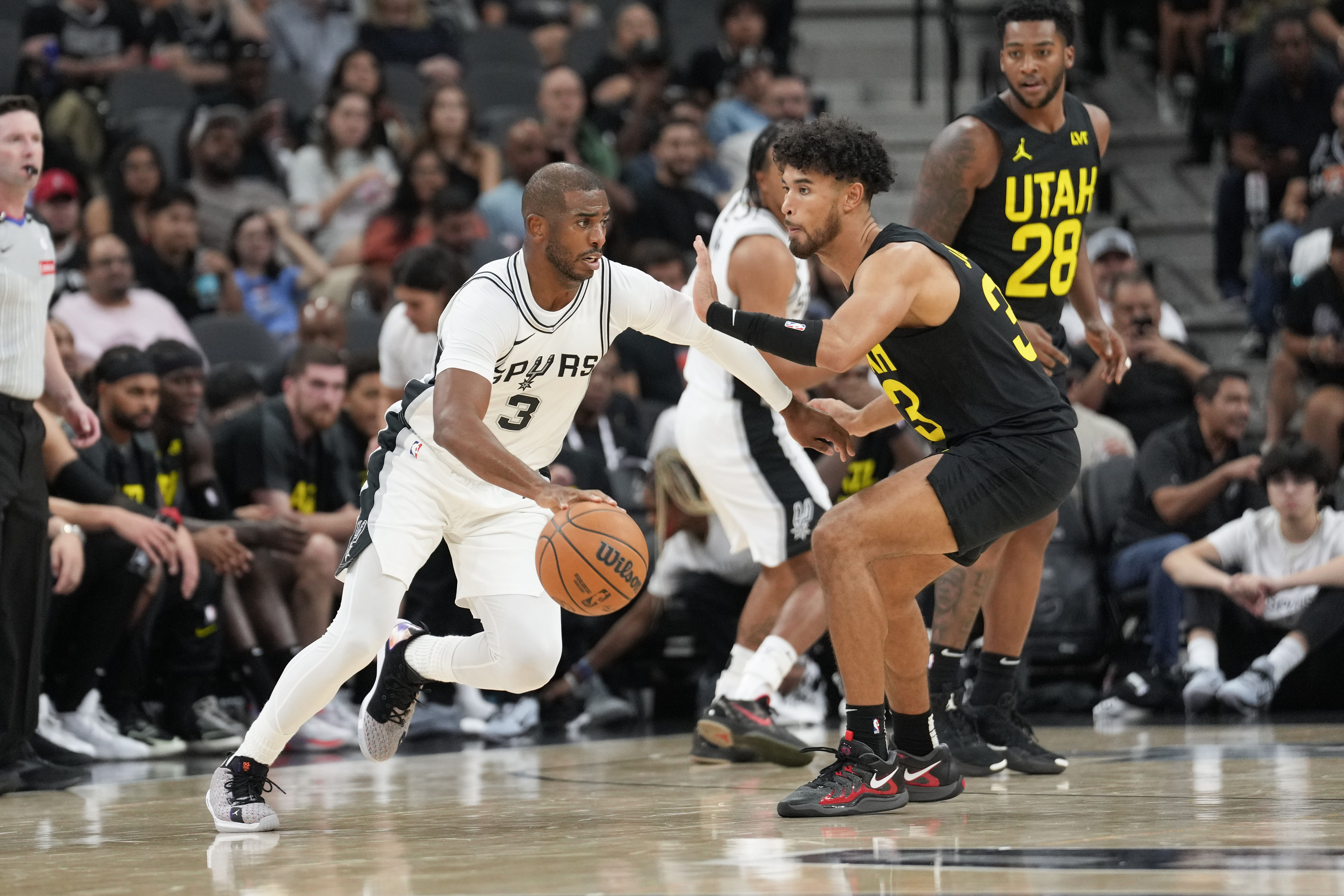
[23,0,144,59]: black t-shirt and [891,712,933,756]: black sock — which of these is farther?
[23,0,144,59]: black t-shirt

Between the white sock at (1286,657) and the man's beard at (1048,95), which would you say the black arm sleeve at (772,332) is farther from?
the white sock at (1286,657)

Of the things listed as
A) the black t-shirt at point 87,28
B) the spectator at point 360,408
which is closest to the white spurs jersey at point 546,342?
the spectator at point 360,408

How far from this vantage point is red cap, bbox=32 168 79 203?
9688 mm

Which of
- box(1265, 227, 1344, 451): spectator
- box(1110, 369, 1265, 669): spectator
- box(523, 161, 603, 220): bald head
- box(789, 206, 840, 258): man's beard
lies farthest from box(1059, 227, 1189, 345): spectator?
box(523, 161, 603, 220): bald head

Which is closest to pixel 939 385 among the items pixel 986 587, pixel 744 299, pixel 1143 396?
pixel 986 587

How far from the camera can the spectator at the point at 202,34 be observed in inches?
479

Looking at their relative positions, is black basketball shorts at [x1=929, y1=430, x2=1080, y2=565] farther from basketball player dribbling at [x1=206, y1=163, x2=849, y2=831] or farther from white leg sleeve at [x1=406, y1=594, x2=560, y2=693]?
white leg sleeve at [x1=406, y1=594, x2=560, y2=693]

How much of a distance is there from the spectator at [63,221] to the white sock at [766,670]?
16.3 ft

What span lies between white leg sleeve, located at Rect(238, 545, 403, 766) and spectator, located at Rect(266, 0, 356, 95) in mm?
8742

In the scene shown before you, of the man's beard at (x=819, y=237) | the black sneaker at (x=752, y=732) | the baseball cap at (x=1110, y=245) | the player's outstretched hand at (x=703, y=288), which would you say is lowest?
the black sneaker at (x=752, y=732)

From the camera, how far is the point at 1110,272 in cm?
1028

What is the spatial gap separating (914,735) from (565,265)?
167 centimetres

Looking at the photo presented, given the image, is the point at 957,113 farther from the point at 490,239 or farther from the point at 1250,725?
the point at 1250,725

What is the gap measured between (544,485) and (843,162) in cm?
122
